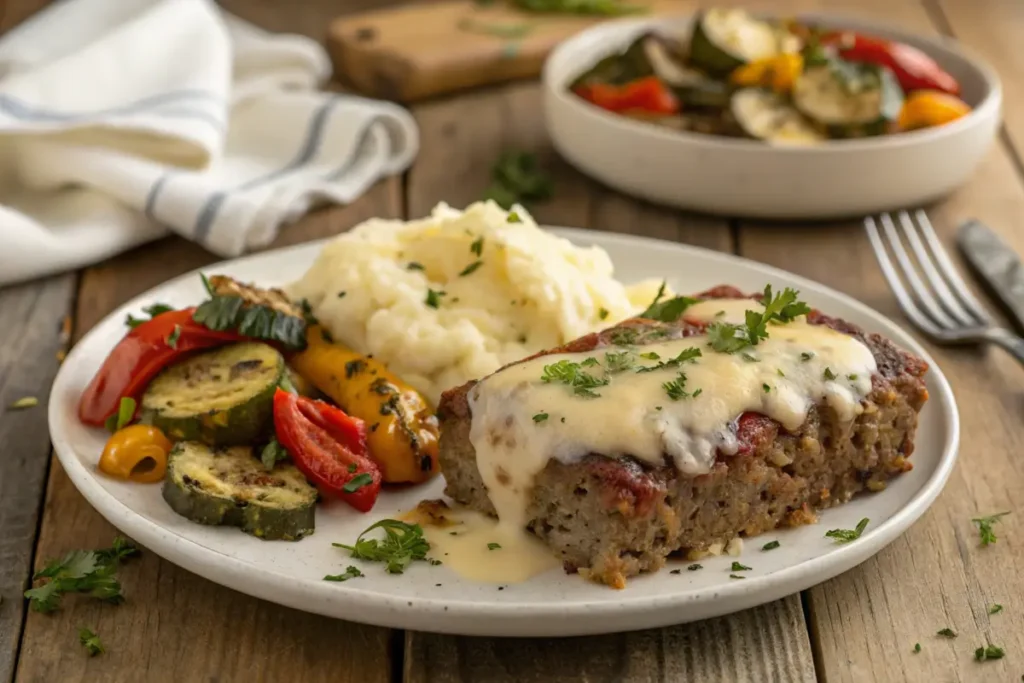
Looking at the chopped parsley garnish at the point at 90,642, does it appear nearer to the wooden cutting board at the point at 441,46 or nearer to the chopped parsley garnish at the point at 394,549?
the chopped parsley garnish at the point at 394,549

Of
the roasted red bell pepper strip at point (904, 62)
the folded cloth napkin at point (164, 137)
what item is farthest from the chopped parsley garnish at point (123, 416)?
the roasted red bell pepper strip at point (904, 62)

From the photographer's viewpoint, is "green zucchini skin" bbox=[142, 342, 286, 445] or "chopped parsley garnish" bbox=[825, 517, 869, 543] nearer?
"chopped parsley garnish" bbox=[825, 517, 869, 543]

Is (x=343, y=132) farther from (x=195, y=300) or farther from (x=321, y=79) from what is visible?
(x=195, y=300)

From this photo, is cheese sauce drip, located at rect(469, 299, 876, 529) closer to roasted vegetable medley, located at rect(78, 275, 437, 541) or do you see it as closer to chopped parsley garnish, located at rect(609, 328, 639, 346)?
chopped parsley garnish, located at rect(609, 328, 639, 346)

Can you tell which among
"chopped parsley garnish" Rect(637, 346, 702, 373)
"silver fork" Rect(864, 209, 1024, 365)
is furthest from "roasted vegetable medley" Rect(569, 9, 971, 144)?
"chopped parsley garnish" Rect(637, 346, 702, 373)

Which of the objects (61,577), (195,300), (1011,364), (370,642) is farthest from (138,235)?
(1011,364)

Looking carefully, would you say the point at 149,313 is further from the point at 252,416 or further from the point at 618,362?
the point at 618,362

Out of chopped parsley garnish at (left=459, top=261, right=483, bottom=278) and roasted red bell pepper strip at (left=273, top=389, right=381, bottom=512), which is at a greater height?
chopped parsley garnish at (left=459, top=261, right=483, bottom=278)
